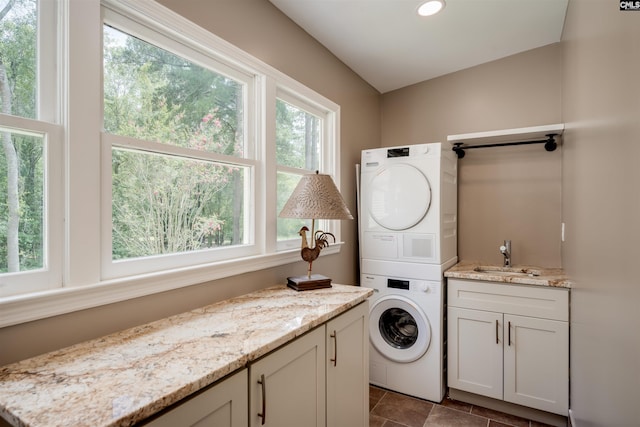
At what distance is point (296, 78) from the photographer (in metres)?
2.20

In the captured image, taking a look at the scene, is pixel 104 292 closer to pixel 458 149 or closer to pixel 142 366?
pixel 142 366

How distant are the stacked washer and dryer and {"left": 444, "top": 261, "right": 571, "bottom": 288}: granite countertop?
14 centimetres

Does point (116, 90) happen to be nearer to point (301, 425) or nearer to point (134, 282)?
point (134, 282)

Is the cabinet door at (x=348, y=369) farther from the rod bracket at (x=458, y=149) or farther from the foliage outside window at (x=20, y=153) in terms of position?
the rod bracket at (x=458, y=149)

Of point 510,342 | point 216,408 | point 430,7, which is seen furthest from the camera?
point 510,342

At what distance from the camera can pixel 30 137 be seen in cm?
106

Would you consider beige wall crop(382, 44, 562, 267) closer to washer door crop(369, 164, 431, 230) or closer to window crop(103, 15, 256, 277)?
washer door crop(369, 164, 431, 230)

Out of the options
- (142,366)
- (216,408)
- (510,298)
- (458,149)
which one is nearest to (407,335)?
(510,298)

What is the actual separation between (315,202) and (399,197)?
104 centimetres

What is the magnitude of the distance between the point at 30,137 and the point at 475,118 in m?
3.11

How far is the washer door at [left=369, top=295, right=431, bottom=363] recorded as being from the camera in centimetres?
251

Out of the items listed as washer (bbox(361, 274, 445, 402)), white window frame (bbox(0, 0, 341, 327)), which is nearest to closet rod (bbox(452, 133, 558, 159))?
washer (bbox(361, 274, 445, 402))

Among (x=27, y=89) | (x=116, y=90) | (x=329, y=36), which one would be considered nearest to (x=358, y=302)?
(x=116, y=90)

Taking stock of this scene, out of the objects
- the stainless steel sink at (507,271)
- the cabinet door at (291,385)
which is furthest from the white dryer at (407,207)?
the cabinet door at (291,385)
